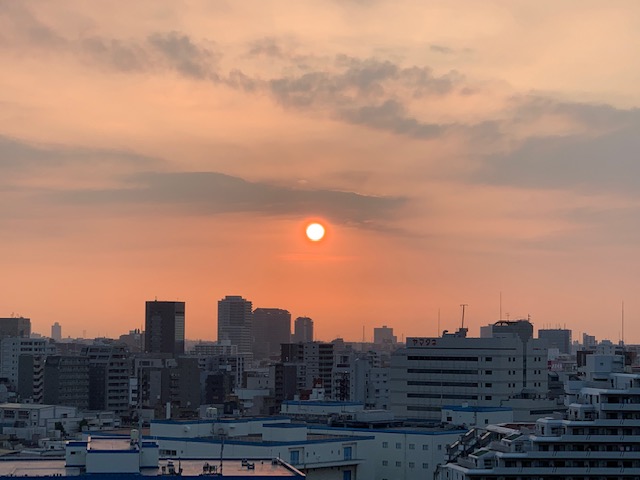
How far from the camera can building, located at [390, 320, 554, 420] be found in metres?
118

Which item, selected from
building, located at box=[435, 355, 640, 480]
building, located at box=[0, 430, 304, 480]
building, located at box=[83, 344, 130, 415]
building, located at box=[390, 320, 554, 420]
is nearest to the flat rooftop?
building, located at box=[0, 430, 304, 480]

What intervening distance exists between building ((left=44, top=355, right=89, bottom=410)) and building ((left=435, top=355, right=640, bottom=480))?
118 metres

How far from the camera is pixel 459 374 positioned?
120 m

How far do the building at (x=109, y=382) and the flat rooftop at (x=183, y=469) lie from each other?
118 meters

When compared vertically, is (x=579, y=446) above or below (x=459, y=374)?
below

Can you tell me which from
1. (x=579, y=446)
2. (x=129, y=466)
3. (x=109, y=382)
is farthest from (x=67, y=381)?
(x=129, y=466)

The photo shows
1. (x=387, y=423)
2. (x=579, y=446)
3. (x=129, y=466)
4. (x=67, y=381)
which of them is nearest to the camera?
(x=129, y=466)

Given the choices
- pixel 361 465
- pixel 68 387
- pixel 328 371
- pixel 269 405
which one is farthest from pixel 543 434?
pixel 328 371

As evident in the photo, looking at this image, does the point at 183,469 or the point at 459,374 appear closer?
the point at 183,469

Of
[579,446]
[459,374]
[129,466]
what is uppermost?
[459,374]

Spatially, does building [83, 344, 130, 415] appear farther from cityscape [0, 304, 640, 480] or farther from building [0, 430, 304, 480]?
building [0, 430, 304, 480]

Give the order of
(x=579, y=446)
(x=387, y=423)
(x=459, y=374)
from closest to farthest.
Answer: (x=579, y=446) < (x=387, y=423) < (x=459, y=374)

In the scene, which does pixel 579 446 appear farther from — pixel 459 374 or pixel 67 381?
pixel 67 381

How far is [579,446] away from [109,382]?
120 metres
